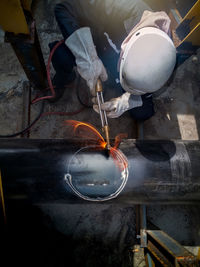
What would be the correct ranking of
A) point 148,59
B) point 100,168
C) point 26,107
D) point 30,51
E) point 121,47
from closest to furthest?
1. point 148,59
2. point 100,168
3. point 121,47
4. point 30,51
5. point 26,107

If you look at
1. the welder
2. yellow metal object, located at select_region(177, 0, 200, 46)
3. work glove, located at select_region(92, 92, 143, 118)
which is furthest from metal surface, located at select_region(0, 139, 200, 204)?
yellow metal object, located at select_region(177, 0, 200, 46)

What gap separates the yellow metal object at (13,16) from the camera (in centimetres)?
125

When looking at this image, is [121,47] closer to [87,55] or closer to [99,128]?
[87,55]

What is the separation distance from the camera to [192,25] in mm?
1725

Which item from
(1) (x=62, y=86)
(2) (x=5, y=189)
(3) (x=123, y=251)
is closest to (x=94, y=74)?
(1) (x=62, y=86)

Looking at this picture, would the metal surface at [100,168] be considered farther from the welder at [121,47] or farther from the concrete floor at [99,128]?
the concrete floor at [99,128]

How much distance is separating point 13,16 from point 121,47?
0.80 m

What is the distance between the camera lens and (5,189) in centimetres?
143

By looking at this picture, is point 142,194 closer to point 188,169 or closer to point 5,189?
point 188,169

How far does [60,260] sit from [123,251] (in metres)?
0.68

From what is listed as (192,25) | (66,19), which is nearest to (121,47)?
(66,19)

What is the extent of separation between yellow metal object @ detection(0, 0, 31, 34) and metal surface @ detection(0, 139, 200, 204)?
2.77 feet

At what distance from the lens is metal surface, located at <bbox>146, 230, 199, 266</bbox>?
4.63ft

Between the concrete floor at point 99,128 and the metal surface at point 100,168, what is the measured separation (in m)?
0.77
